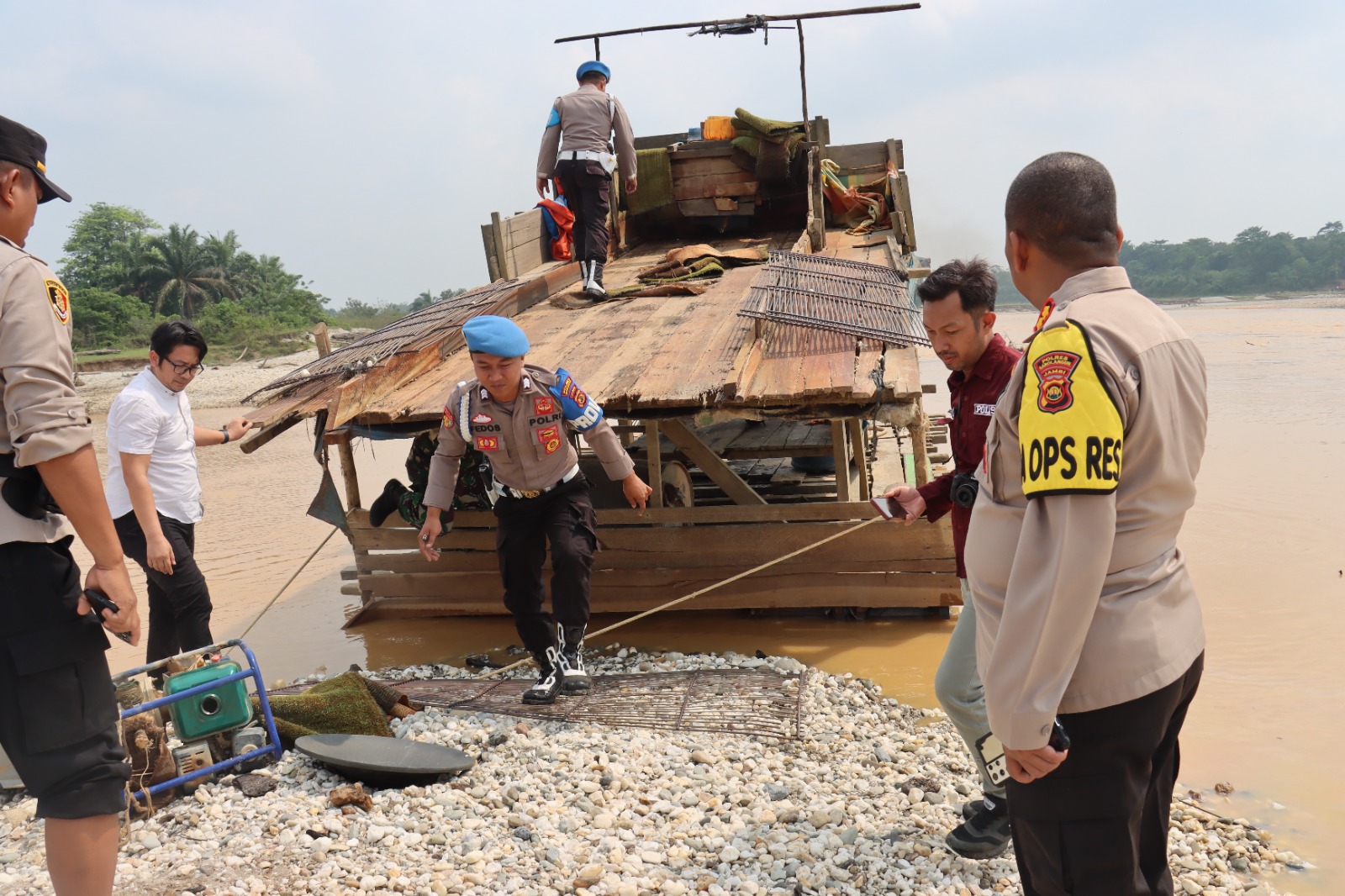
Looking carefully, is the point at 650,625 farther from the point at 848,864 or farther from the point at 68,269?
the point at 68,269

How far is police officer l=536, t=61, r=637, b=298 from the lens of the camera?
26.7ft

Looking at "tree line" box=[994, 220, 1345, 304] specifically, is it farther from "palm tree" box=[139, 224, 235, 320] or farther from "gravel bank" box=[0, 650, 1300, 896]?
"gravel bank" box=[0, 650, 1300, 896]

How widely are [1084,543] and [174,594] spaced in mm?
4253

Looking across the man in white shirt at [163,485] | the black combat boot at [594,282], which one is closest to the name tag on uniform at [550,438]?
the man in white shirt at [163,485]

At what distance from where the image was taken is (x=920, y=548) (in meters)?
6.20

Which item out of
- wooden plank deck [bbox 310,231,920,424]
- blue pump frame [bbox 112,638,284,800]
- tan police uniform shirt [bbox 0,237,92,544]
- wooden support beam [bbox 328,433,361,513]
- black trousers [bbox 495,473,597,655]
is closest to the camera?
tan police uniform shirt [bbox 0,237,92,544]

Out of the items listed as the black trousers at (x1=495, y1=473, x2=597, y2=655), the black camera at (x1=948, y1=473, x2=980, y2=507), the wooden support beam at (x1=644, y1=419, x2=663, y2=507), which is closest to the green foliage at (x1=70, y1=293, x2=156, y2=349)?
the wooden support beam at (x1=644, y1=419, x2=663, y2=507)

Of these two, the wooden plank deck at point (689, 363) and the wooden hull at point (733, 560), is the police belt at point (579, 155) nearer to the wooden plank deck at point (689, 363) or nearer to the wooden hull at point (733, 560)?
the wooden plank deck at point (689, 363)

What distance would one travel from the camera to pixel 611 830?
363 cm

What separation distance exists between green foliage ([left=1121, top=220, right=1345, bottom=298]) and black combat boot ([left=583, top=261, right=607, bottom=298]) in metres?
Result: 48.2

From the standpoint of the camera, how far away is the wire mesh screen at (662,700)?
4.68 m

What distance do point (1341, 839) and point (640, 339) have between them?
472cm

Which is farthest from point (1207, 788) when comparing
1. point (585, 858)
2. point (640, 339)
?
point (640, 339)

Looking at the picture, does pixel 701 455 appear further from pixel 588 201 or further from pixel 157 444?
pixel 157 444
